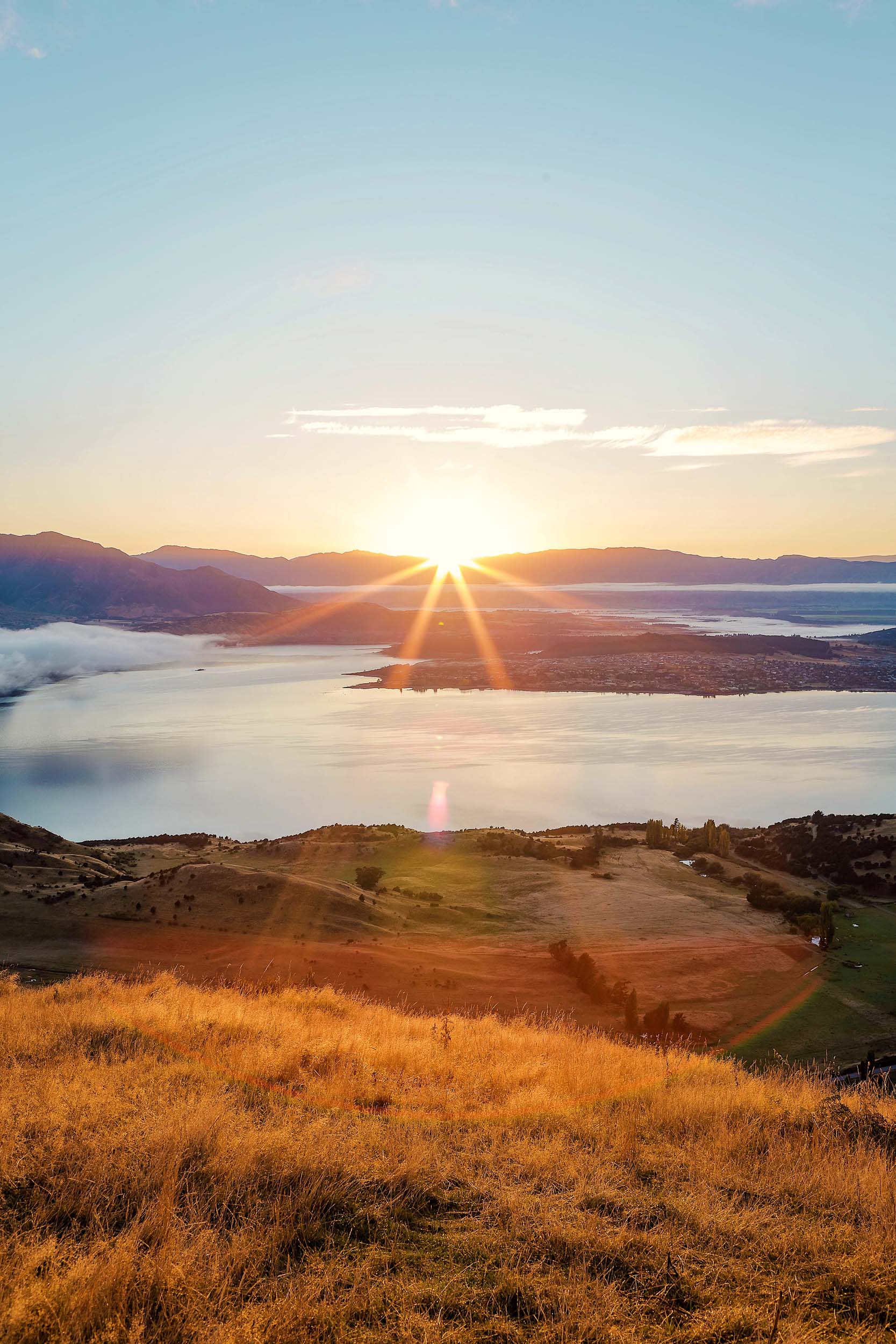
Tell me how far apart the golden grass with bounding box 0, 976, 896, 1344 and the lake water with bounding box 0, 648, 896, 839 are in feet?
168

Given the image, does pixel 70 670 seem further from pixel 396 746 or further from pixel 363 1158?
pixel 363 1158

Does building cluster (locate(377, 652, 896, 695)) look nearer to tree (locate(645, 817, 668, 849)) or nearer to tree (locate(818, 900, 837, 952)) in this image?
tree (locate(645, 817, 668, 849))

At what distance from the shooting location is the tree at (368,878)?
30877 mm

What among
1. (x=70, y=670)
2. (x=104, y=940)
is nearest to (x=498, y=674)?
(x=70, y=670)

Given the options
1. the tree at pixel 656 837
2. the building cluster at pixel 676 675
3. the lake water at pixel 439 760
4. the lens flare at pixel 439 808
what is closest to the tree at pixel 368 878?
the tree at pixel 656 837

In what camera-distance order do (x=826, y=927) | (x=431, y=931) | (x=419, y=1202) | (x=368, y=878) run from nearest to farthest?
(x=419, y=1202), (x=826, y=927), (x=431, y=931), (x=368, y=878)

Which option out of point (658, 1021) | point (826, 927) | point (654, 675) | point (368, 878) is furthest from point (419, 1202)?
point (654, 675)

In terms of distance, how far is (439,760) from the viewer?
83.3m

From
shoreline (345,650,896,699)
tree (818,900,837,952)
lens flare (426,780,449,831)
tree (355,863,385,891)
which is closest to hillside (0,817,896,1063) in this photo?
tree (818,900,837,952)

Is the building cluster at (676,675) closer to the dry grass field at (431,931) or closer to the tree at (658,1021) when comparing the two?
the dry grass field at (431,931)

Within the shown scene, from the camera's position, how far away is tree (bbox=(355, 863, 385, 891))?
30877 millimetres

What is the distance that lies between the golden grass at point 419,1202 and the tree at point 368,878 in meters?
23.4

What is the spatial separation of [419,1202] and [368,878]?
89.4 feet

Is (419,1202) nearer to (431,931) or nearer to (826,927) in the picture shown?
(431,931)
